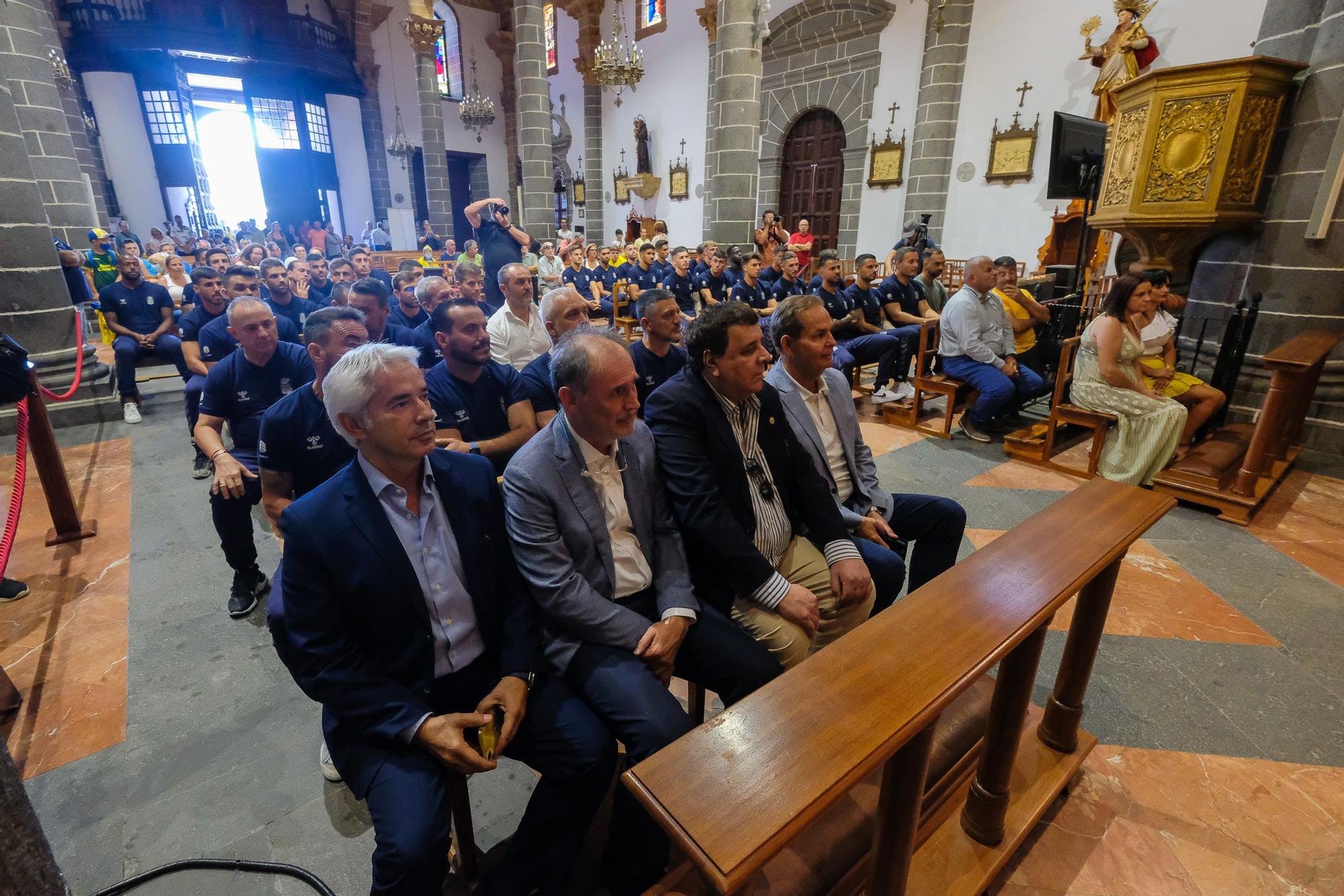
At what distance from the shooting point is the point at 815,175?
11.6 metres

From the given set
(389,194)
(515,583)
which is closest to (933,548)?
(515,583)

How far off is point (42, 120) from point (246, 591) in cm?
602

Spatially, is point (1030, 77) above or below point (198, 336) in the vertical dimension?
above

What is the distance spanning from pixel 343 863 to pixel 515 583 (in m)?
0.85

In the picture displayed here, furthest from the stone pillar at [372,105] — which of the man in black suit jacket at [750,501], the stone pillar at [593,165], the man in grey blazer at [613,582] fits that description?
the man in grey blazer at [613,582]

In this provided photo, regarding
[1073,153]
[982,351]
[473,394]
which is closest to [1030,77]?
[1073,153]

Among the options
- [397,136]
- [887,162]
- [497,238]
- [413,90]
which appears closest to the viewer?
[497,238]

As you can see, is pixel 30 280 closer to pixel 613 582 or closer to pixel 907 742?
pixel 613 582

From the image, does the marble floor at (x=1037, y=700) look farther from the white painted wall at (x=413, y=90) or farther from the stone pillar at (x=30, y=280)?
the white painted wall at (x=413, y=90)

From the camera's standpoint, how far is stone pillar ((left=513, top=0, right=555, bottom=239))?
11.3m

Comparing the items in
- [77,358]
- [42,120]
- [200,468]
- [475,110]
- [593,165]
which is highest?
[475,110]

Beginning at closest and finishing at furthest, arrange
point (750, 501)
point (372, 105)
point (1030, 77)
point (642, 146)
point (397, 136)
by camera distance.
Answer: point (750, 501), point (1030, 77), point (642, 146), point (397, 136), point (372, 105)

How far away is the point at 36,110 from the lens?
5.70 meters

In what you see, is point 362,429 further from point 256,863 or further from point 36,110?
point 36,110
